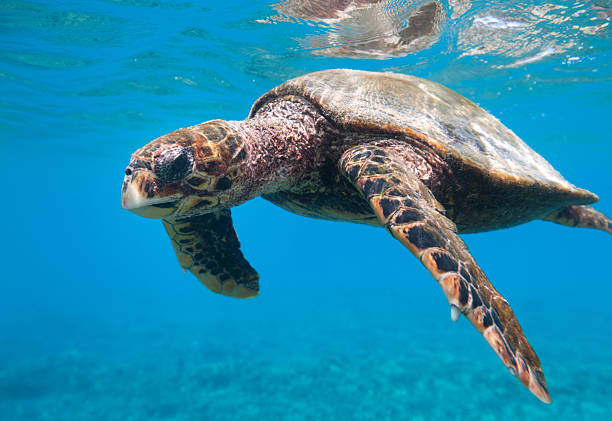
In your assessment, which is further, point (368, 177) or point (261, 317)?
point (261, 317)

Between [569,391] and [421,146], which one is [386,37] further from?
[569,391]

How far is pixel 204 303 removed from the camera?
89.9 ft

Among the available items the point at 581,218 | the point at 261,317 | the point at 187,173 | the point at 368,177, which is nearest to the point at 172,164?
the point at 187,173

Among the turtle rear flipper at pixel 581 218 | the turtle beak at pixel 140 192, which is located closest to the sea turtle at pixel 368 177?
the turtle beak at pixel 140 192

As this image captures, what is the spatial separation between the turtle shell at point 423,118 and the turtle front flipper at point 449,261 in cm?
74

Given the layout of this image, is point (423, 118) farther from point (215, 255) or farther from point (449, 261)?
point (215, 255)

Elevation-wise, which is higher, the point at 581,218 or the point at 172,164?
the point at 581,218

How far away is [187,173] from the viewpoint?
2508 mm

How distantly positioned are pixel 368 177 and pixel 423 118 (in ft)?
4.38

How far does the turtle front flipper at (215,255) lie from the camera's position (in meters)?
3.91

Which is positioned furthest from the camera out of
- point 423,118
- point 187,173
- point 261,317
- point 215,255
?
point 261,317

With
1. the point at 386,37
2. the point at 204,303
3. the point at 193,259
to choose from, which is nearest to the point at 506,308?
the point at 193,259

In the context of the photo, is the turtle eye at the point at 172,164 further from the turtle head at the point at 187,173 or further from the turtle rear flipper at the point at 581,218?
the turtle rear flipper at the point at 581,218

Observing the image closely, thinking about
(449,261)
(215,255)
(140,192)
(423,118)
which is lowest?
(449,261)
